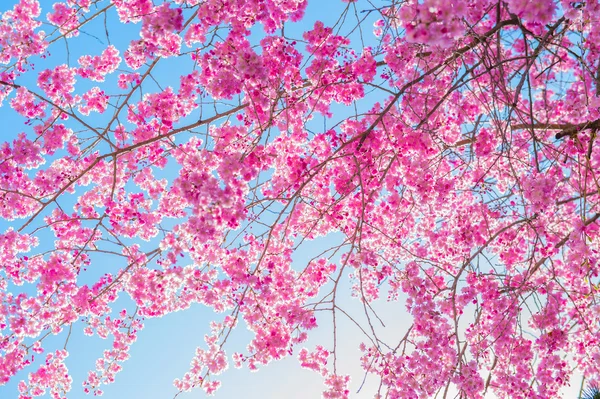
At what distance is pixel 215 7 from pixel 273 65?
2.28ft

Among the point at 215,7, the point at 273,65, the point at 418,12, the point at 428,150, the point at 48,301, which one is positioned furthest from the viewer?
→ the point at 48,301

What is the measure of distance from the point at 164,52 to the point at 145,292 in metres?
2.46

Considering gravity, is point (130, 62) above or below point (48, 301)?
above

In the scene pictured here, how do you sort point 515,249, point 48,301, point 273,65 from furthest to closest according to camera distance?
point 515,249 → point 48,301 → point 273,65

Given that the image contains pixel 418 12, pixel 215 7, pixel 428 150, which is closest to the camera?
pixel 418 12

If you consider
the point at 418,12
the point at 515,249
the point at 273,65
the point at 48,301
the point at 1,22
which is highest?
the point at 1,22

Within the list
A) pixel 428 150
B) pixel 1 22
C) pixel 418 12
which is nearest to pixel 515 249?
pixel 428 150

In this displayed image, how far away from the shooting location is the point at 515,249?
239 inches

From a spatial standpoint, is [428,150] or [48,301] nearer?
[428,150]

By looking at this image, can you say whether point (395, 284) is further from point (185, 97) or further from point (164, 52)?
point (164, 52)

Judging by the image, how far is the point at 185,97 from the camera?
18.1 ft

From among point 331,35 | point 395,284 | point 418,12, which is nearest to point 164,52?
point 331,35

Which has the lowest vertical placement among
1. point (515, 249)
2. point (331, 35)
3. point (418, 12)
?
point (418, 12)

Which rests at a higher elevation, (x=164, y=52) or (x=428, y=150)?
(x=164, y=52)
